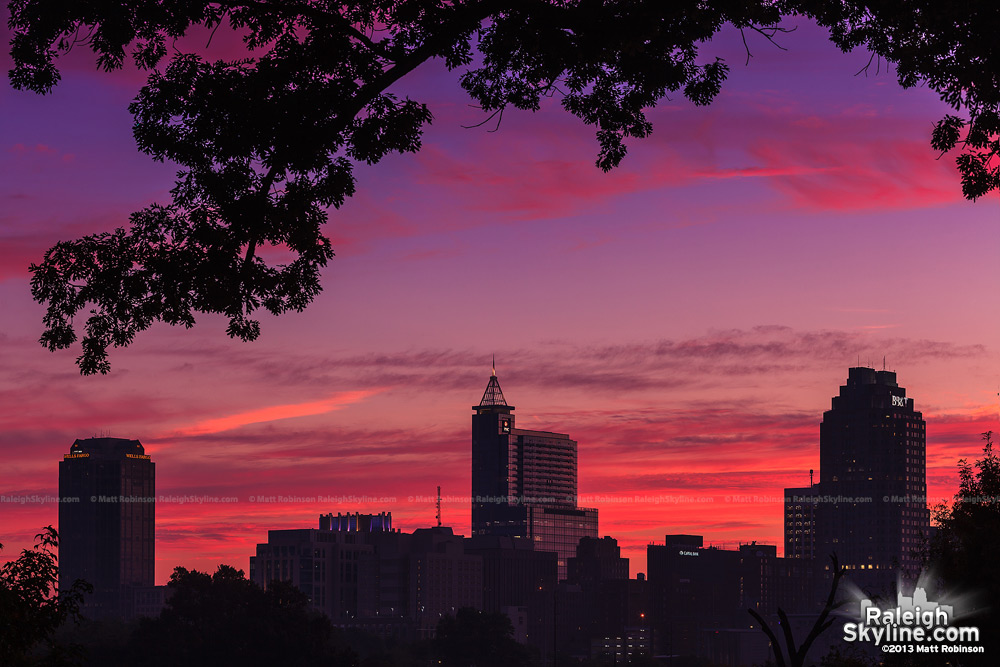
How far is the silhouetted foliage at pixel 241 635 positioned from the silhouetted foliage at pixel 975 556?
136m

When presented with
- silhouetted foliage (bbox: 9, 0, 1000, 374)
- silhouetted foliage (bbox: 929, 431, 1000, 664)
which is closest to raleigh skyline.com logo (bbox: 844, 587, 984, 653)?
silhouetted foliage (bbox: 929, 431, 1000, 664)

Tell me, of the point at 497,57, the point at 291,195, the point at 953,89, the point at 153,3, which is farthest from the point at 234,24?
the point at 953,89

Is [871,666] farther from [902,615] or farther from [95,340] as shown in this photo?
[95,340]

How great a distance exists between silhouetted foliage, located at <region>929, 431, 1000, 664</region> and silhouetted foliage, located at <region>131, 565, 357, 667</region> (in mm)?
135511

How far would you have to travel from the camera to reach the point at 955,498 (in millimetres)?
44875

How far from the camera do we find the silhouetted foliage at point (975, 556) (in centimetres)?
3941

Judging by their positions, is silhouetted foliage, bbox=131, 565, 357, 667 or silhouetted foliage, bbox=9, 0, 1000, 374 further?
silhouetted foliage, bbox=131, 565, 357, 667

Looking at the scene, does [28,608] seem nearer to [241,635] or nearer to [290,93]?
[290,93]

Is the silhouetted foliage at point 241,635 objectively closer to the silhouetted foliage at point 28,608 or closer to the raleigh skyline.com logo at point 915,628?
the raleigh skyline.com logo at point 915,628

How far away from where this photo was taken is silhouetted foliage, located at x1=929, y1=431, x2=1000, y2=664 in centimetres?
3941

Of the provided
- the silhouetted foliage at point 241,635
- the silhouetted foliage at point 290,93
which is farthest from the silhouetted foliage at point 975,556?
the silhouetted foliage at point 241,635

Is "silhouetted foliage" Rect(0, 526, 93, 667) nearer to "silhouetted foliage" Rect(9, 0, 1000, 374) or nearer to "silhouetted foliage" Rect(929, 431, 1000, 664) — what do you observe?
"silhouetted foliage" Rect(9, 0, 1000, 374)

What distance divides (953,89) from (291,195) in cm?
1077

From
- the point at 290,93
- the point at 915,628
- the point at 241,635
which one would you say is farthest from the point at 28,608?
the point at 241,635
